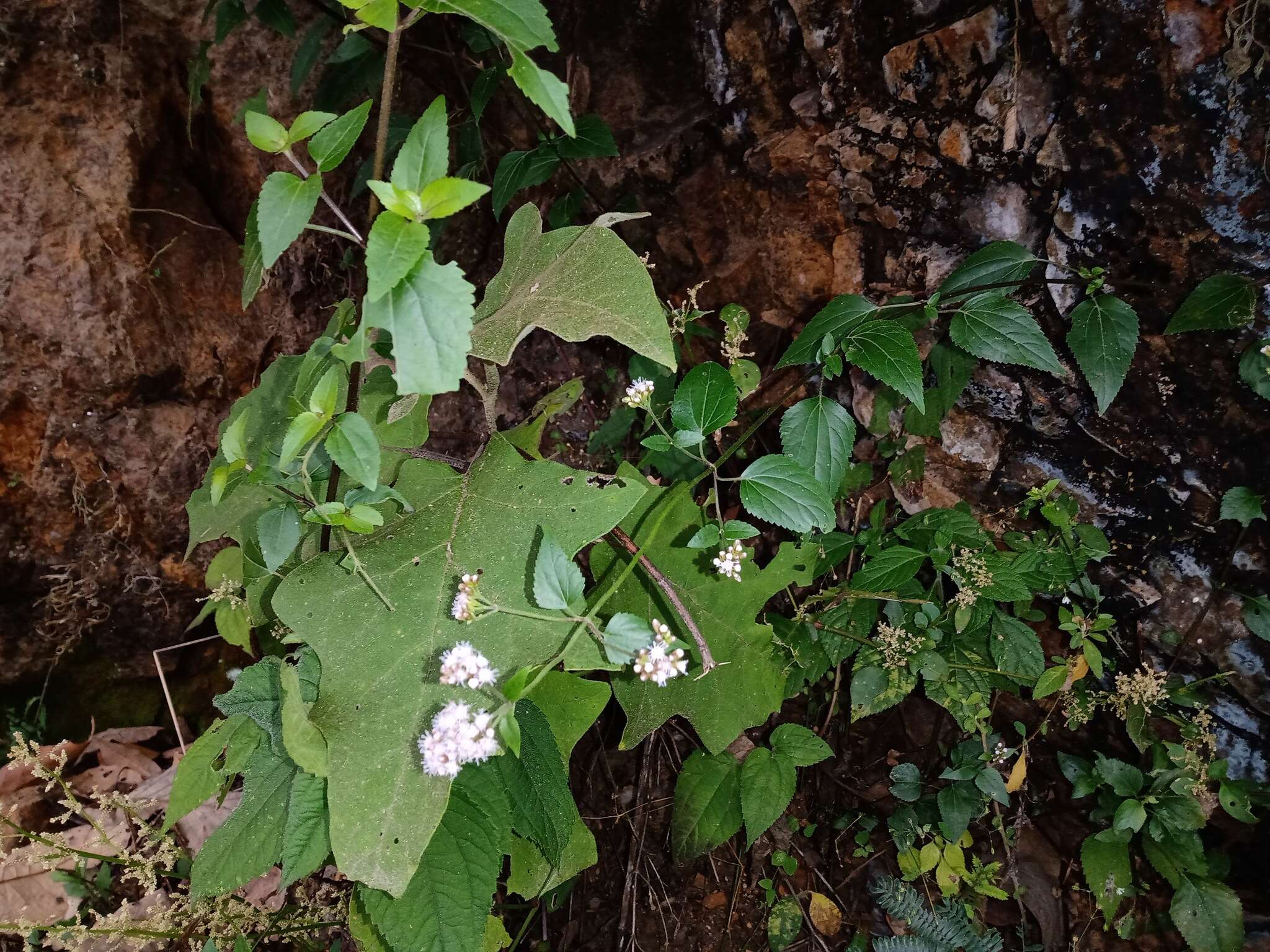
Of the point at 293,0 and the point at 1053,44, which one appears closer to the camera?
the point at 1053,44

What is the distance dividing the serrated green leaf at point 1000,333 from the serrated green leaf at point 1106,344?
5 cm

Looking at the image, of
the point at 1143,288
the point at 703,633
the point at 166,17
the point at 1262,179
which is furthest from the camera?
the point at 166,17

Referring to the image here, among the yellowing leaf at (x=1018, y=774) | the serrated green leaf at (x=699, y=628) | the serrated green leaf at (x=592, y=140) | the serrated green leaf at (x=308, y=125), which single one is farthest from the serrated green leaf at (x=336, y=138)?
the yellowing leaf at (x=1018, y=774)

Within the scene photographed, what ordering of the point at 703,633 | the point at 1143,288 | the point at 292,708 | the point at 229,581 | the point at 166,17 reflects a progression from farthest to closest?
the point at 166,17, the point at 229,581, the point at 703,633, the point at 1143,288, the point at 292,708

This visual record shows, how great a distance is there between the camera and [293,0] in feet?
7.51

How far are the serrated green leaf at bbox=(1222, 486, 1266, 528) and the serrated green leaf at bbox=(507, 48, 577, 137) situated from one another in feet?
4.75

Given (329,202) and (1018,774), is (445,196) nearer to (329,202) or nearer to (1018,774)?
(329,202)

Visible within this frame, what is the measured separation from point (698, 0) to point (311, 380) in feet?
4.88

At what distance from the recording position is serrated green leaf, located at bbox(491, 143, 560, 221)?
1971mm

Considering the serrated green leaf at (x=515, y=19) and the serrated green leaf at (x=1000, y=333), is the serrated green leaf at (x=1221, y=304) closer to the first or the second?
the serrated green leaf at (x=1000, y=333)

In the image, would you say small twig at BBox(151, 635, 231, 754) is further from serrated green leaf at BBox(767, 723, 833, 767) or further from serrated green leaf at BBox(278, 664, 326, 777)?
serrated green leaf at BBox(767, 723, 833, 767)

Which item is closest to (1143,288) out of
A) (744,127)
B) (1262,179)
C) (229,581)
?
(1262,179)

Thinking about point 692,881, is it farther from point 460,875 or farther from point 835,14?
point 835,14

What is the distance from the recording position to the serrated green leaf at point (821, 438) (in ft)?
4.86
